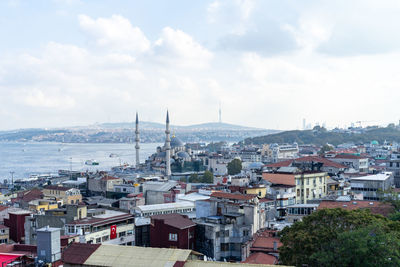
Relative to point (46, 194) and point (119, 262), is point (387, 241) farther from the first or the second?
point (46, 194)

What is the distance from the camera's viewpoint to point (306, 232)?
12.5 metres

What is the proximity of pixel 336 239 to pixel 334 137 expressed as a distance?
9958cm

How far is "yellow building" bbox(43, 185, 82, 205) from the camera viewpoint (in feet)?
95.3

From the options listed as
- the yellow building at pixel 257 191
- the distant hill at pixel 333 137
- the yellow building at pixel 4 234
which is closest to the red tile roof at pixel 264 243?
the yellow building at pixel 257 191

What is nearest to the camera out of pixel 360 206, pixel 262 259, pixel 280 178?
pixel 262 259

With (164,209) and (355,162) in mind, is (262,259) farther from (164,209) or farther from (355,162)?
(355,162)

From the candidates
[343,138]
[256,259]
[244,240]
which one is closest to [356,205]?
[244,240]

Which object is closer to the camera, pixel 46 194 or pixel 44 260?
pixel 44 260

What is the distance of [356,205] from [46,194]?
773 inches

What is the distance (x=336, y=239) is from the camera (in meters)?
12.1

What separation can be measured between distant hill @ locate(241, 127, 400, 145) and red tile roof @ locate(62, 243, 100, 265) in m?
94.6

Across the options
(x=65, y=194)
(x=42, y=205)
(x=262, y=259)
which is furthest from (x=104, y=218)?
(x=65, y=194)

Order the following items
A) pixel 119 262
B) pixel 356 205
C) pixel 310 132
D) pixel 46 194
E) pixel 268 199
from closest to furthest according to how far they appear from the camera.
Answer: pixel 119 262 → pixel 356 205 → pixel 268 199 → pixel 46 194 → pixel 310 132

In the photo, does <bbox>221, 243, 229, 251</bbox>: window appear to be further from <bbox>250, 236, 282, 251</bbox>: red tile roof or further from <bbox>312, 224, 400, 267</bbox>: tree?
<bbox>312, 224, 400, 267</bbox>: tree
